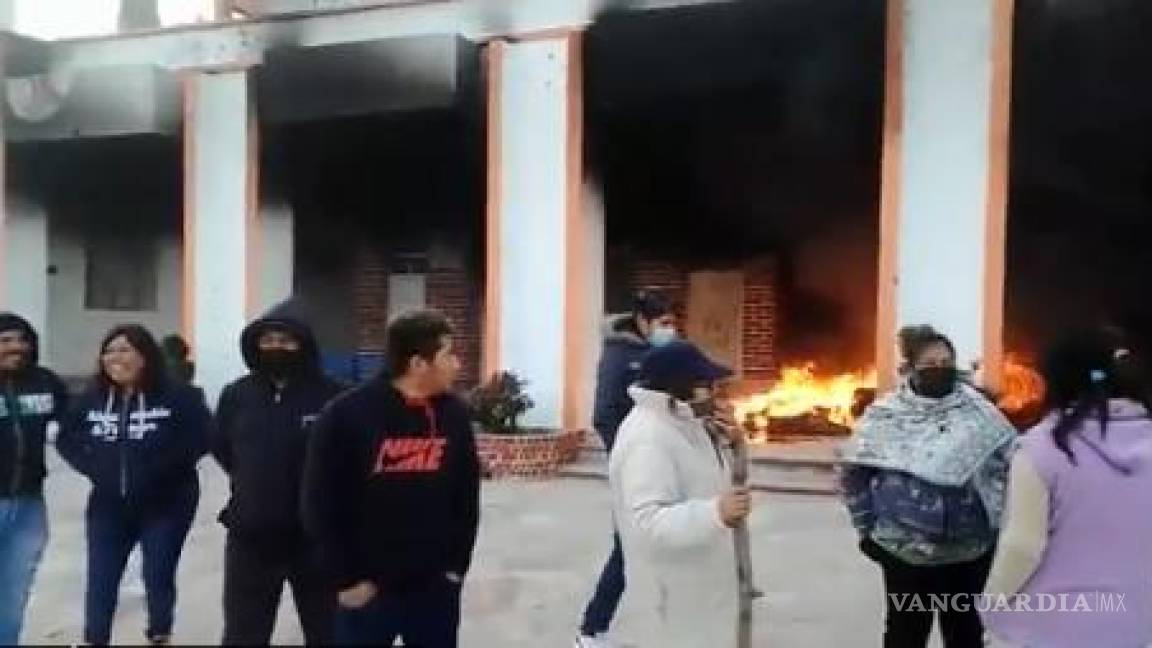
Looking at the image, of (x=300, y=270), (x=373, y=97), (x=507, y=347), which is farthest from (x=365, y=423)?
(x=300, y=270)

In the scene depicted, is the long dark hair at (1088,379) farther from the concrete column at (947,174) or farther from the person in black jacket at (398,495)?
the concrete column at (947,174)

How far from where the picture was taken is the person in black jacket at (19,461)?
16.7 feet

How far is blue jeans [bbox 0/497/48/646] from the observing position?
16.7 feet

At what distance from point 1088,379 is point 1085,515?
0.37m

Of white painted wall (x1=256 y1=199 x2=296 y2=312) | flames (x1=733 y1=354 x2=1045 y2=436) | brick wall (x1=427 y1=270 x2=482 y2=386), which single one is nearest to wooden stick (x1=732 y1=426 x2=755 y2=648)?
flames (x1=733 y1=354 x2=1045 y2=436)

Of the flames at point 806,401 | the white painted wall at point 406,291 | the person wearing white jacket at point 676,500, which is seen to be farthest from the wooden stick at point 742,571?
the white painted wall at point 406,291

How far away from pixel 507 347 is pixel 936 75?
4881 millimetres

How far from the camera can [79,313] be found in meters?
18.0

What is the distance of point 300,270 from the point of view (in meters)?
16.0

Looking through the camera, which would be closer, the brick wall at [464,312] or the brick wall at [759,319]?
the brick wall at [759,319]

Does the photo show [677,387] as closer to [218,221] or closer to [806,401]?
[806,401]

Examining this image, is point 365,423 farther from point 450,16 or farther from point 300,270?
point 300,270

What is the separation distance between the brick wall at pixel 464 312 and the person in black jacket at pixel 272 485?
11.1 meters

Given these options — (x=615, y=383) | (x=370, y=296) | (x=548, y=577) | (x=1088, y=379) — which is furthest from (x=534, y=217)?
(x=1088, y=379)
